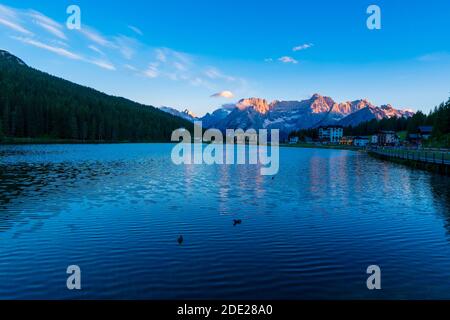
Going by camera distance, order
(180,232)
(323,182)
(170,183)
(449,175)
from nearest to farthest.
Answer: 1. (180,232)
2. (170,183)
3. (323,182)
4. (449,175)

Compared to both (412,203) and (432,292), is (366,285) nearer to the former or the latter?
(432,292)

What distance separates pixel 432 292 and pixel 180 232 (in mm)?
15704

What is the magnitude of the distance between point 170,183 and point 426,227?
114 ft

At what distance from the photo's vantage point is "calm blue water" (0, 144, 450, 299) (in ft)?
52.6

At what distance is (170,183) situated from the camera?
53312mm

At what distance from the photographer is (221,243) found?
2297 centimetres

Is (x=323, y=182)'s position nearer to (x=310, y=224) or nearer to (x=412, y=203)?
(x=412, y=203)

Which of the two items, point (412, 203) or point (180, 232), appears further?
point (412, 203)

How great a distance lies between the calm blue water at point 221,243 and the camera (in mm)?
16031
